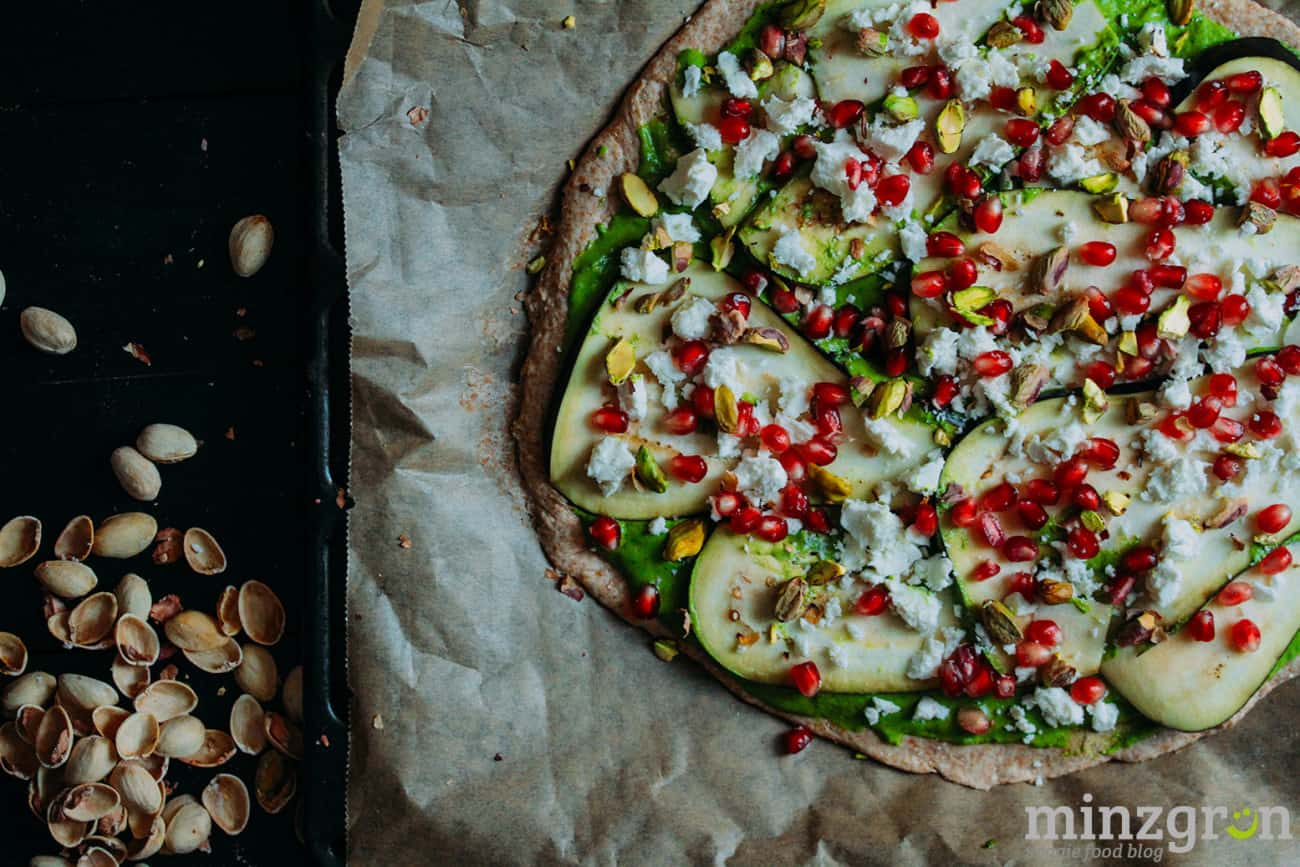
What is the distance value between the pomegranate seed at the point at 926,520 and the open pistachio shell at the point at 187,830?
7.02 ft

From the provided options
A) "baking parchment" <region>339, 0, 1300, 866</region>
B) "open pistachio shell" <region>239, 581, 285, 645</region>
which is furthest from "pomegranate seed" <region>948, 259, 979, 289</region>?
"open pistachio shell" <region>239, 581, 285, 645</region>

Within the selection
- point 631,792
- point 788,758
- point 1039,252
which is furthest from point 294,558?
point 1039,252

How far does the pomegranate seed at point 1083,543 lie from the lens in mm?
2510

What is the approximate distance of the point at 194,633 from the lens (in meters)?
2.85

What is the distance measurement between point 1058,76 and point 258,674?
270cm

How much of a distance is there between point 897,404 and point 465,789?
1.51 metres

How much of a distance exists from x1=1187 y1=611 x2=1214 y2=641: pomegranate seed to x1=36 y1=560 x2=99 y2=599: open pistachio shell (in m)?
3.02

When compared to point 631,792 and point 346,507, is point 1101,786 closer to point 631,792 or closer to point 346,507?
point 631,792

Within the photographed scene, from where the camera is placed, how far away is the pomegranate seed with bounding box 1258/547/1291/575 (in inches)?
99.3

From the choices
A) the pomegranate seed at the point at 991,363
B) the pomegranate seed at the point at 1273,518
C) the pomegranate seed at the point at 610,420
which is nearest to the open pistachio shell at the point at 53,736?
the pomegranate seed at the point at 610,420

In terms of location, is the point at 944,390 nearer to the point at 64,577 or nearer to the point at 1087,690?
the point at 1087,690

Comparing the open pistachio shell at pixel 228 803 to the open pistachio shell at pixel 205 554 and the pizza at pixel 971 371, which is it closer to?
the open pistachio shell at pixel 205 554

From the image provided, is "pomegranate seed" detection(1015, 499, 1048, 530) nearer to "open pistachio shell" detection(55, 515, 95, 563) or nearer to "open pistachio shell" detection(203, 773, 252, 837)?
"open pistachio shell" detection(203, 773, 252, 837)

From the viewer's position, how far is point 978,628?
2566 millimetres
